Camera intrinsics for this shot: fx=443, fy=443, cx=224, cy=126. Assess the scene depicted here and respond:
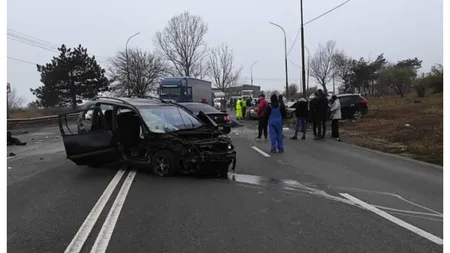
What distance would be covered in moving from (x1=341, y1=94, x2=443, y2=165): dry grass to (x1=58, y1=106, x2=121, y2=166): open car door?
7838mm

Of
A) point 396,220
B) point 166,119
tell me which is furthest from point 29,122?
point 396,220

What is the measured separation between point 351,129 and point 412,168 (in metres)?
11.0

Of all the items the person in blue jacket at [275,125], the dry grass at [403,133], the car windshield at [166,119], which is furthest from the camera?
the person in blue jacket at [275,125]

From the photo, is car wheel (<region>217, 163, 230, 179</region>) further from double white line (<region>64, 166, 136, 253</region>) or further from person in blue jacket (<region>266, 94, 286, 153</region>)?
person in blue jacket (<region>266, 94, 286, 153</region>)

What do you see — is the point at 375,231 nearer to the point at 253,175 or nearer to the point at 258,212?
the point at 258,212

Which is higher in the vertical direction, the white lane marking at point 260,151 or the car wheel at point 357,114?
the car wheel at point 357,114

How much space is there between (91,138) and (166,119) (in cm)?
178

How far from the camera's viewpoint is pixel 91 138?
10.1 meters

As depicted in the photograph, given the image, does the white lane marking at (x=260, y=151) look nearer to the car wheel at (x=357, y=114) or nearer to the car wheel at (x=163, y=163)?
the car wheel at (x=163, y=163)

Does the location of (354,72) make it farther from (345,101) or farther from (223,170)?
(223,170)

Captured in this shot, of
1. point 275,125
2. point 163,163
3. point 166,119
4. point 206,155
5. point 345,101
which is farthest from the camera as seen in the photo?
point 345,101

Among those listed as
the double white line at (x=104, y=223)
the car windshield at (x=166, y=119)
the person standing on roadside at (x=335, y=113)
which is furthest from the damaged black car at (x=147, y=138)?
the person standing on roadside at (x=335, y=113)

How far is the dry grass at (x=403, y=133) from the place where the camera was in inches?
503

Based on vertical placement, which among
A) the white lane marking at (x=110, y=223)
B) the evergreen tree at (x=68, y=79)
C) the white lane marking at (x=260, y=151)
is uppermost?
the evergreen tree at (x=68, y=79)
